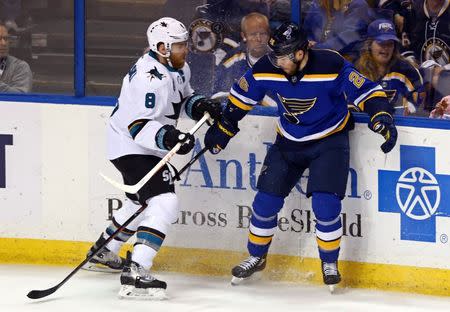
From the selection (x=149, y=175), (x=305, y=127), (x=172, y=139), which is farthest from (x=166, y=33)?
(x=305, y=127)

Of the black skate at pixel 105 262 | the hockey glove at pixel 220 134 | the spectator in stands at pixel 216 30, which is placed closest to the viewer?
the hockey glove at pixel 220 134

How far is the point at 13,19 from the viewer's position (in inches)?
268

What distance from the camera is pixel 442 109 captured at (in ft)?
20.7

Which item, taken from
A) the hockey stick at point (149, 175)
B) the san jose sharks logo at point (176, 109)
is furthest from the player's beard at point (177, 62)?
the hockey stick at point (149, 175)

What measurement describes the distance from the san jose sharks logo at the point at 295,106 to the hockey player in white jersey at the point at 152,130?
1.02 ft

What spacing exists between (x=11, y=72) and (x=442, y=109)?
2.00 metres

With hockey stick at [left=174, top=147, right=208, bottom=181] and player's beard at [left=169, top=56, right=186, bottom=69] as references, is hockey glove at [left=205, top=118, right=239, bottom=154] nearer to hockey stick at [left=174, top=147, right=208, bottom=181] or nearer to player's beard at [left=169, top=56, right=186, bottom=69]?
hockey stick at [left=174, top=147, right=208, bottom=181]

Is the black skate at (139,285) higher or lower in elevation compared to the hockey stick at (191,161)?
lower

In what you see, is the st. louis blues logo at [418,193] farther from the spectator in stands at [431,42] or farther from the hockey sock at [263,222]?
the hockey sock at [263,222]

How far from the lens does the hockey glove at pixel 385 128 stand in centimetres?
610

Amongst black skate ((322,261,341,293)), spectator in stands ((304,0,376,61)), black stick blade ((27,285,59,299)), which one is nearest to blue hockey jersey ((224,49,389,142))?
spectator in stands ((304,0,376,61))

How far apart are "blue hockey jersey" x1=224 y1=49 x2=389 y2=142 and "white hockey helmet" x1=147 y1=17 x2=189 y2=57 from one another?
0.35 meters

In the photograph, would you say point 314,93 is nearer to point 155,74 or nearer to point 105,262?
point 155,74

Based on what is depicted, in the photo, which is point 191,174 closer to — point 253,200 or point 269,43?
point 253,200
